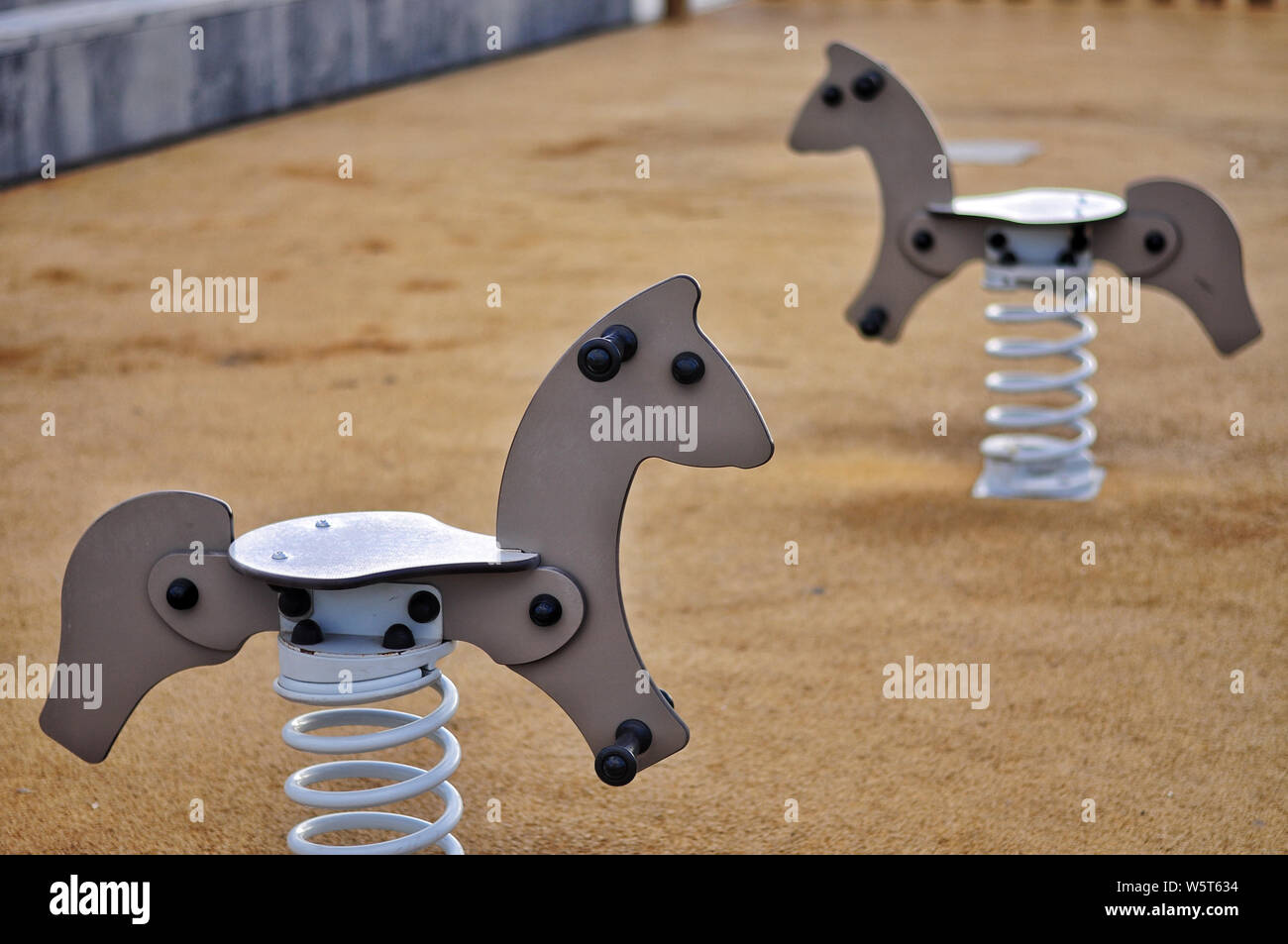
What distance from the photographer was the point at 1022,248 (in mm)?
5559

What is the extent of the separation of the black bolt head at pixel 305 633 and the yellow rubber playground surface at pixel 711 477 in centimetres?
102

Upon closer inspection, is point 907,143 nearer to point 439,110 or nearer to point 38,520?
point 38,520

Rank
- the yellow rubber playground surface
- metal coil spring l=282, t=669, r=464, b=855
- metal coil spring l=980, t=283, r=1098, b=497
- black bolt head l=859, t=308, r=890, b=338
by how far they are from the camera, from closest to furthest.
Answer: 1. metal coil spring l=282, t=669, r=464, b=855
2. the yellow rubber playground surface
3. metal coil spring l=980, t=283, r=1098, b=497
4. black bolt head l=859, t=308, r=890, b=338

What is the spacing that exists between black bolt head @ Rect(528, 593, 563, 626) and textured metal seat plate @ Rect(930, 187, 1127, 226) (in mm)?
2998

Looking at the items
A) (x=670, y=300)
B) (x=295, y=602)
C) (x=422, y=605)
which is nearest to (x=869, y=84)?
(x=670, y=300)

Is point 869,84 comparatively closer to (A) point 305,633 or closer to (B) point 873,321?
(B) point 873,321

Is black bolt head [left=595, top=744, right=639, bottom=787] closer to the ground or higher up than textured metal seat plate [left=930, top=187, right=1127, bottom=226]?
closer to the ground

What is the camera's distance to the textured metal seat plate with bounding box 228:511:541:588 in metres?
2.95

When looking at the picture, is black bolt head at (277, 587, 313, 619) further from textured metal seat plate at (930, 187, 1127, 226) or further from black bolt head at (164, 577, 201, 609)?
textured metal seat plate at (930, 187, 1127, 226)

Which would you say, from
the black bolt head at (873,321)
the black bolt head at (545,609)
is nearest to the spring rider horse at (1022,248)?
the black bolt head at (873,321)

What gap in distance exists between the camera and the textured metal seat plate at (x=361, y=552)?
295 cm

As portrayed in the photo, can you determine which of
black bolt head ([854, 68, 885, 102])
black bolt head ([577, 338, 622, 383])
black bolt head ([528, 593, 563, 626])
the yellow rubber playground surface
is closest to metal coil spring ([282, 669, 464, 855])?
black bolt head ([528, 593, 563, 626])

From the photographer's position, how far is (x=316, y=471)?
6395 millimetres

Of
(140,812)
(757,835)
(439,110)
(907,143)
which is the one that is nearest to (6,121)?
(439,110)
